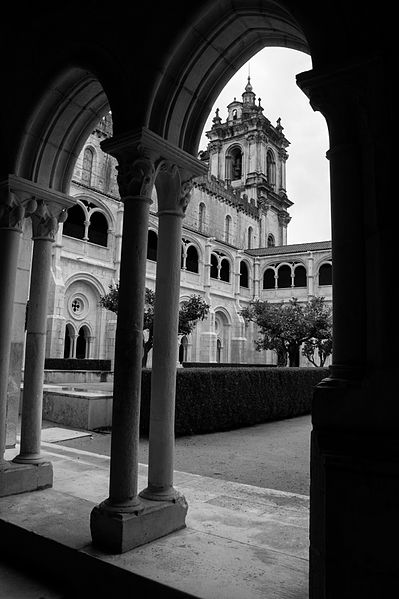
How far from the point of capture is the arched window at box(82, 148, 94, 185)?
87.4 ft

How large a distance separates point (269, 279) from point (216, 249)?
6.48 m

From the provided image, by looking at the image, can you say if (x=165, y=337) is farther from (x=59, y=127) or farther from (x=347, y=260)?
(x=59, y=127)

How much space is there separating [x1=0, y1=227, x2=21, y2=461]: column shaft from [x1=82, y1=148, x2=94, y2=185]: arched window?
2367 centimetres

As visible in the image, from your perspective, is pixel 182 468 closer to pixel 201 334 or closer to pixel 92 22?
pixel 92 22

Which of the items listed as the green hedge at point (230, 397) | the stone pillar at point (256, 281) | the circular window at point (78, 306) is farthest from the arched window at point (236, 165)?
the green hedge at point (230, 397)

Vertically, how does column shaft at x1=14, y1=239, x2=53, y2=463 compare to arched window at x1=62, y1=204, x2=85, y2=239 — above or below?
below

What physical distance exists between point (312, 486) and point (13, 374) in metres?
4.07

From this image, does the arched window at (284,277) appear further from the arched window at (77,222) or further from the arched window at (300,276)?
the arched window at (77,222)

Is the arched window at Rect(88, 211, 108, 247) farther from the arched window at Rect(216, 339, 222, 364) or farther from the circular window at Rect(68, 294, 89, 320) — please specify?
the arched window at Rect(216, 339, 222, 364)

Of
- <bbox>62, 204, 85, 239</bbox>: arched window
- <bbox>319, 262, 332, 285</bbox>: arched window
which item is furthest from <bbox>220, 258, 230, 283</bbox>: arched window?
<bbox>62, 204, 85, 239</bbox>: arched window

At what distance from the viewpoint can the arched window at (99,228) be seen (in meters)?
24.7

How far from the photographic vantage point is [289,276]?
120ft

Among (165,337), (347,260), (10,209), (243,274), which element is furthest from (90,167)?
(347,260)

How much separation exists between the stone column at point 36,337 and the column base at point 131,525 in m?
1.39
